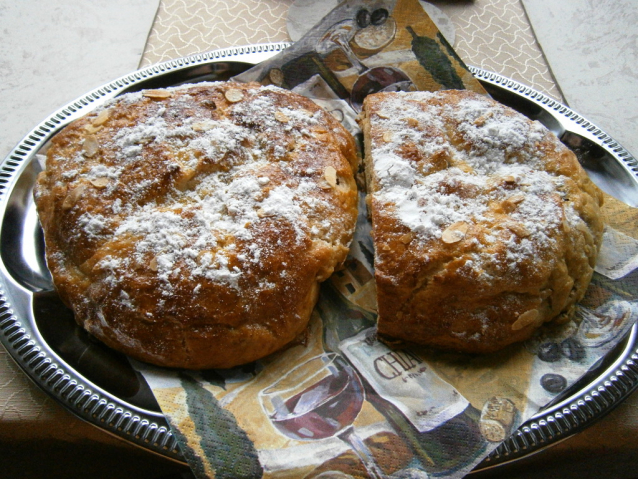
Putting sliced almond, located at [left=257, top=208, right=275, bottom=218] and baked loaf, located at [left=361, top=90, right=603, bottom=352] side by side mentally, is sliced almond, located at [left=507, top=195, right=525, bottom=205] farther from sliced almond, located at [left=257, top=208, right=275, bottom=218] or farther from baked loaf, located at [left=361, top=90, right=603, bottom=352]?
sliced almond, located at [left=257, top=208, right=275, bottom=218]

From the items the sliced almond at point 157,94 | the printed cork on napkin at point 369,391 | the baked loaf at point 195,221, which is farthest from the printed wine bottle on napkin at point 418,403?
the sliced almond at point 157,94

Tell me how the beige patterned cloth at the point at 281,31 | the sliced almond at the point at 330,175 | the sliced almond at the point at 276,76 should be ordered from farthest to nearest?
the beige patterned cloth at the point at 281,31 < the sliced almond at the point at 276,76 < the sliced almond at the point at 330,175

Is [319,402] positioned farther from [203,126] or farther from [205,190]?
[203,126]

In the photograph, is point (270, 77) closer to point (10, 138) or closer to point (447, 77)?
point (447, 77)

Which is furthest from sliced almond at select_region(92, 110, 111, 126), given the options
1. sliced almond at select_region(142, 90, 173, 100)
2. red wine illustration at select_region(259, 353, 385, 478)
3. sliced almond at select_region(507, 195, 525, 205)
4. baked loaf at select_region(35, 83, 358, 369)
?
sliced almond at select_region(507, 195, 525, 205)

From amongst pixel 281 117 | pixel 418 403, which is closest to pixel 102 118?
pixel 281 117

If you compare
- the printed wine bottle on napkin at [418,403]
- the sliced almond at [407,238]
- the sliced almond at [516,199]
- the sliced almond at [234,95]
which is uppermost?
the sliced almond at [234,95]

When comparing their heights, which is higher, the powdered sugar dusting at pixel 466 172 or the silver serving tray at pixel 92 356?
the powdered sugar dusting at pixel 466 172

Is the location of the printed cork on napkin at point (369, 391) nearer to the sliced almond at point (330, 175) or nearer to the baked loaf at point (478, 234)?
the baked loaf at point (478, 234)
